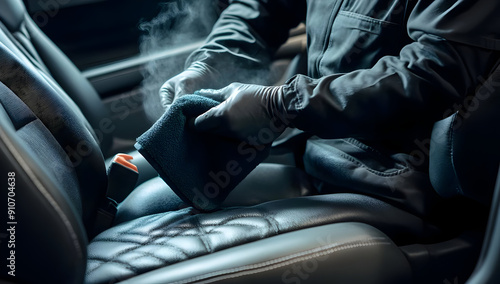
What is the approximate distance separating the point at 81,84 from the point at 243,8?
0.51 m

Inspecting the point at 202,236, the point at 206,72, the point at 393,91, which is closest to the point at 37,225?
the point at 202,236

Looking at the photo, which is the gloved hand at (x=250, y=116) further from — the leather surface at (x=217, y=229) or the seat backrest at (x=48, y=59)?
the seat backrest at (x=48, y=59)

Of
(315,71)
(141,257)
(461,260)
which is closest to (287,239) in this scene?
(141,257)

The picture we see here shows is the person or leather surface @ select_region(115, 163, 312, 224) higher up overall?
the person

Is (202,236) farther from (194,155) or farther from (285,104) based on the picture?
(285,104)

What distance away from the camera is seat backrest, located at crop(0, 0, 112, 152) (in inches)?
54.2

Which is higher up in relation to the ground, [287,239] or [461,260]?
[287,239]

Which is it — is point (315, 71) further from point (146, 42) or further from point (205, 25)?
point (146, 42)

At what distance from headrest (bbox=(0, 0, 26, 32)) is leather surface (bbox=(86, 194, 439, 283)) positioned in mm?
694

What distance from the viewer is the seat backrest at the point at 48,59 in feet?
4.52

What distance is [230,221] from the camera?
0.93 meters

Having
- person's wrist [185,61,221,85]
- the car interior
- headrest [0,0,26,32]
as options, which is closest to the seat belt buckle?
the car interior

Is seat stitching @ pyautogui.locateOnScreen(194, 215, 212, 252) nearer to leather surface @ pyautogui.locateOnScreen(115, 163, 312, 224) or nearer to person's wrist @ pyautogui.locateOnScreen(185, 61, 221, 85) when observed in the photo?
leather surface @ pyautogui.locateOnScreen(115, 163, 312, 224)

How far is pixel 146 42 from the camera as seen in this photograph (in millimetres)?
1847
